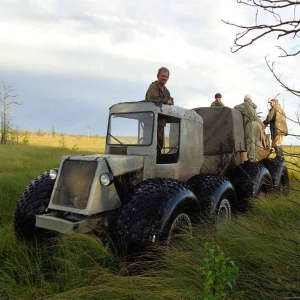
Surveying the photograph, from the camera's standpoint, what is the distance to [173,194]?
3.59 m

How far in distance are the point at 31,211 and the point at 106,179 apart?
3.41 ft

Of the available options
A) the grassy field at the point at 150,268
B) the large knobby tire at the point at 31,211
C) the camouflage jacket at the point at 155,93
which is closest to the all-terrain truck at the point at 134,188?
the large knobby tire at the point at 31,211

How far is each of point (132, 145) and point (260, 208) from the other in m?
2.14

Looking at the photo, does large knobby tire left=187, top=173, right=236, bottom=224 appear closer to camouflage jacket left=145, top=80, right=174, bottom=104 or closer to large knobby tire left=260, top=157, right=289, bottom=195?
camouflage jacket left=145, top=80, right=174, bottom=104

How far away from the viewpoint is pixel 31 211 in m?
3.93

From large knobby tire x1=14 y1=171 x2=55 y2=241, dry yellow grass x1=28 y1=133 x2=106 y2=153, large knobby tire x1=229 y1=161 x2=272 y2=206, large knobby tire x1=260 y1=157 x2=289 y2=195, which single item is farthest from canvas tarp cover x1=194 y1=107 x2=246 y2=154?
dry yellow grass x1=28 y1=133 x2=106 y2=153

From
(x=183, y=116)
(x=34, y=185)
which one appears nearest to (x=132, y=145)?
(x=183, y=116)

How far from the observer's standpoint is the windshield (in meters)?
4.35

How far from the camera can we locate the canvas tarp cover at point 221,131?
20.2 feet

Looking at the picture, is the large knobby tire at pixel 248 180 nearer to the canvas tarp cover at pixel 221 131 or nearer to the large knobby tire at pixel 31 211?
the canvas tarp cover at pixel 221 131

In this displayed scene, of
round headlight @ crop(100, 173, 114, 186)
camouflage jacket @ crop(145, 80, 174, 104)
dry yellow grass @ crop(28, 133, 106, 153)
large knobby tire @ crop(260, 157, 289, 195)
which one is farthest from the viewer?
dry yellow grass @ crop(28, 133, 106, 153)

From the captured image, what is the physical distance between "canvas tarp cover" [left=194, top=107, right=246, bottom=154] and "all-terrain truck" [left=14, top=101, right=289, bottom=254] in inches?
43.1

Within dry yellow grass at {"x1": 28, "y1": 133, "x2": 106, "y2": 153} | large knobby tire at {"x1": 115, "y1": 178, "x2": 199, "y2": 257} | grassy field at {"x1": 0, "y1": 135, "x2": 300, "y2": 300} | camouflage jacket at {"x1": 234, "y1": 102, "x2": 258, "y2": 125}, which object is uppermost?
camouflage jacket at {"x1": 234, "y1": 102, "x2": 258, "y2": 125}

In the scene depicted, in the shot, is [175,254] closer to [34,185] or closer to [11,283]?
[11,283]
